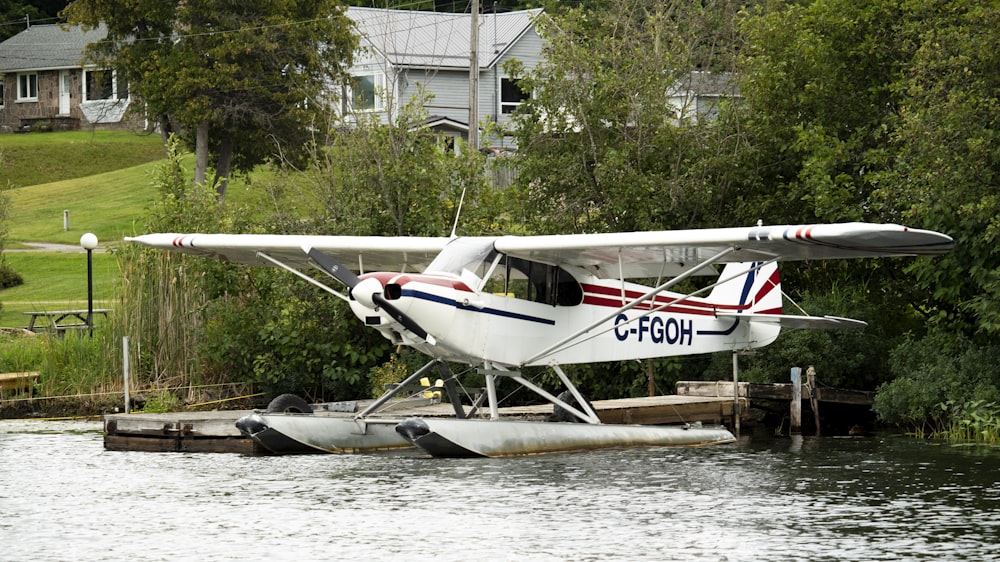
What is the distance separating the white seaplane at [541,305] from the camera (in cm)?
1323

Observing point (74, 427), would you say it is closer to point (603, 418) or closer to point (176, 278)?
point (176, 278)

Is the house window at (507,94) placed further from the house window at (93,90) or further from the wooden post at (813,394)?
the wooden post at (813,394)

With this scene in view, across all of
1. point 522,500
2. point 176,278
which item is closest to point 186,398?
point 176,278

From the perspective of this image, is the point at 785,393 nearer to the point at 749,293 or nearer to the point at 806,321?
the point at 749,293

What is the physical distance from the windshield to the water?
2.01 metres

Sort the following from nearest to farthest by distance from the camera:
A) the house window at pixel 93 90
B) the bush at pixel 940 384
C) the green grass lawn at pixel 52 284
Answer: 1. the bush at pixel 940 384
2. the green grass lawn at pixel 52 284
3. the house window at pixel 93 90

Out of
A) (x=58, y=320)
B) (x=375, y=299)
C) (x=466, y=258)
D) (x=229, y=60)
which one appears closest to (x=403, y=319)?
(x=375, y=299)

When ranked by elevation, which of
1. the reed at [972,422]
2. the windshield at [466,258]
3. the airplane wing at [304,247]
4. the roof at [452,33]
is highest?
the roof at [452,33]

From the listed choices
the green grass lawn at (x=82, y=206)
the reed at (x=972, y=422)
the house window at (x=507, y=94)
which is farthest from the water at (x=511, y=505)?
the house window at (x=507, y=94)

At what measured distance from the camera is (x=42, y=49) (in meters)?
65.2

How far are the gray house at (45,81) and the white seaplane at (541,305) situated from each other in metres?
51.1

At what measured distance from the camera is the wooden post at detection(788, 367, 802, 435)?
17266mm

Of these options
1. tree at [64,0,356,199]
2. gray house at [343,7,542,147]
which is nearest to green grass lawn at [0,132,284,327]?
tree at [64,0,356,199]

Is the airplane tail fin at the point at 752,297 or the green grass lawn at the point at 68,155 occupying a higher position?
the green grass lawn at the point at 68,155
